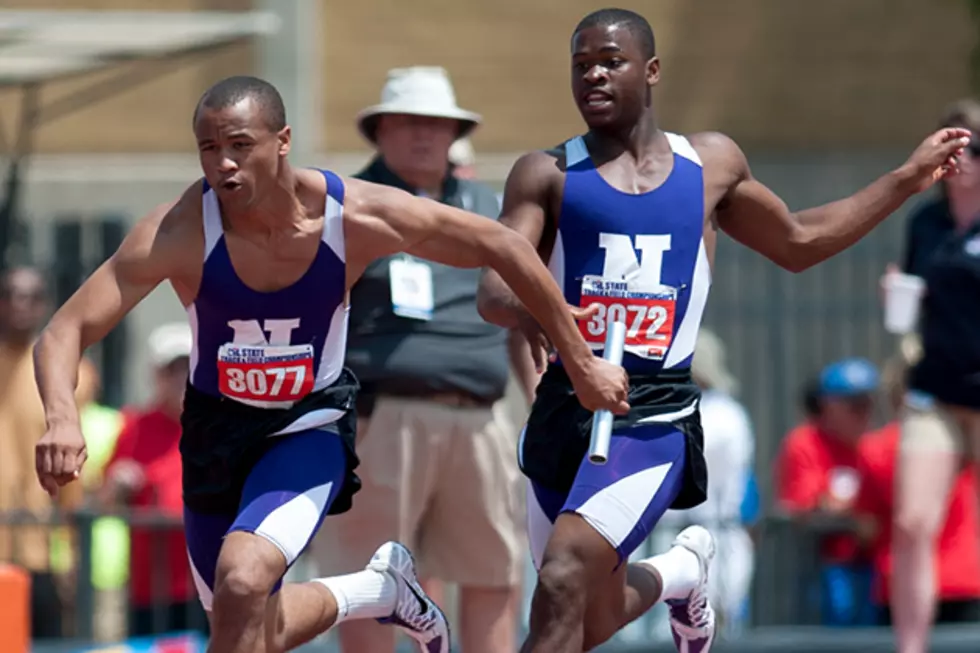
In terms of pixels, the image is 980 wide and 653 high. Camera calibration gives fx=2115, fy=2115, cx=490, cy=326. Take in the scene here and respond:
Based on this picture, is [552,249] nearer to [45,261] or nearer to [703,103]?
[45,261]

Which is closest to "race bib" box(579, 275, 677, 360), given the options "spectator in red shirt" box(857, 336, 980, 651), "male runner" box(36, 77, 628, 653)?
"male runner" box(36, 77, 628, 653)

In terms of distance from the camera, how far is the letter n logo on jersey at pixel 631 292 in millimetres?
6598

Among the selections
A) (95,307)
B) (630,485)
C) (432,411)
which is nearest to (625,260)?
(630,485)

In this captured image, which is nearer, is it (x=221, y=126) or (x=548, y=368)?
(x=221, y=126)

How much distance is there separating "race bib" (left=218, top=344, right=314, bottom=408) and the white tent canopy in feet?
20.8

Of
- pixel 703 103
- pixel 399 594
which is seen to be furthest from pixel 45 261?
pixel 399 594

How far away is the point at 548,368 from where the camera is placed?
6773 mm

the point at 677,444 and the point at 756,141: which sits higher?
the point at 756,141

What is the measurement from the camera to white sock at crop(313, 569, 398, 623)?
702cm

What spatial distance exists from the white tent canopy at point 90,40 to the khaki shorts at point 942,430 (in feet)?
18.5

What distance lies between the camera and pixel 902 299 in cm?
912

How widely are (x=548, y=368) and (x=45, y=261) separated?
25.3 ft

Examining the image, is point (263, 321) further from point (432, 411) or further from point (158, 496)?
point (158, 496)

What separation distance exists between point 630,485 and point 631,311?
1.78 ft
